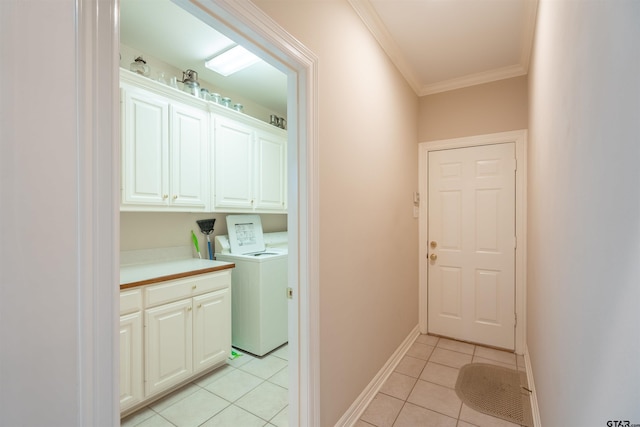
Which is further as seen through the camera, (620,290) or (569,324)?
(569,324)

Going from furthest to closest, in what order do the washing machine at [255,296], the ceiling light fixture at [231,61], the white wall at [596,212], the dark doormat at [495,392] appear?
the washing machine at [255,296] → the ceiling light fixture at [231,61] → the dark doormat at [495,392] → the white wall at [596,212]

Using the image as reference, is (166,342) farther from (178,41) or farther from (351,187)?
(178,41)

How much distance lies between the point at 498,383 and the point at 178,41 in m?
3.75

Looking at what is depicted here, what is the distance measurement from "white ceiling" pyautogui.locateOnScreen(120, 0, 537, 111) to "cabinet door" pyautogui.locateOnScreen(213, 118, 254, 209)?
1.79ft

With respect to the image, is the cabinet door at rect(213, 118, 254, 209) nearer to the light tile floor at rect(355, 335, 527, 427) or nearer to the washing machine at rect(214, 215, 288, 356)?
the washing machine at rect(214, 215, 288, 356)

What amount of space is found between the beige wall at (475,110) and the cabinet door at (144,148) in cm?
261

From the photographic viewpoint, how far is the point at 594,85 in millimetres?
690

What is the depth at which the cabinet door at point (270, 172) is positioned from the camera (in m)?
3.22

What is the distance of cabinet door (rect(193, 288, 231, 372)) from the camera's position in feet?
7.52

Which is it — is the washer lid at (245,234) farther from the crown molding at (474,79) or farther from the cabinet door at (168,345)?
the crown molding at (474,79)

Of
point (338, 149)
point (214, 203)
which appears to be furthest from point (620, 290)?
point (214, 203)

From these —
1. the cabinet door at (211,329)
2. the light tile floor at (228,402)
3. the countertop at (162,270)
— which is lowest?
the light tile floor at (228,402)

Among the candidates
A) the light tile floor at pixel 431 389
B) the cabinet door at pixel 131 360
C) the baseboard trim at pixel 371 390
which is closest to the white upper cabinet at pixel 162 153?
the cabinet door at pixel 131 360

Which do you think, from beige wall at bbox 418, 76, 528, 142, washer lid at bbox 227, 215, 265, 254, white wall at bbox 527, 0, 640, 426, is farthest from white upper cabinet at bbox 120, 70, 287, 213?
white wall at bbox 527, 0, 640, 426
